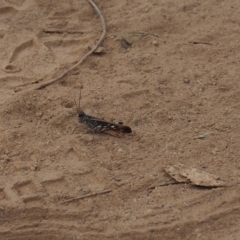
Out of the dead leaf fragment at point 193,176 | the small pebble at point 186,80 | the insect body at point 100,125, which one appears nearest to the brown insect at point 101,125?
the insect body at point 100,125

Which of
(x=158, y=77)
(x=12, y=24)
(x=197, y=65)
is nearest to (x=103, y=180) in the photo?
(x=158, y=77)

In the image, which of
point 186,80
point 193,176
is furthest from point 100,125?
point 186,80

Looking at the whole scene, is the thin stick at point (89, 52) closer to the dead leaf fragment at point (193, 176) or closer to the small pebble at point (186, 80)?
the small pebble at point (186, 80)

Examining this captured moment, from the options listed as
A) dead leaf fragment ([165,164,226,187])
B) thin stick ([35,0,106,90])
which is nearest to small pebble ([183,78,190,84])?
thin stick ([35,0,106,90])

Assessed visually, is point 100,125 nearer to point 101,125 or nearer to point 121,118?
point 101,125

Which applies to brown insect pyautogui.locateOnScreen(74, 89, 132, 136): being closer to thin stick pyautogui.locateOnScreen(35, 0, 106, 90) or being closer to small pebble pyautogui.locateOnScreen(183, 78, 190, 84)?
thin stick pyautogui.locateOnScreen(35, 0, 106, 90)
